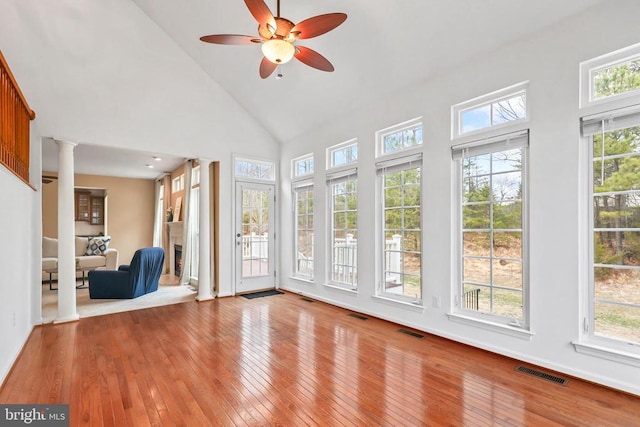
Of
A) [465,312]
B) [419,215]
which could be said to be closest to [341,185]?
[419,215]

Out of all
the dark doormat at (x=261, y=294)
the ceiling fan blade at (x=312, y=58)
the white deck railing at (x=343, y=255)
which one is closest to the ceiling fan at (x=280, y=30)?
the ceiling fan blade at (x=312, y=58)

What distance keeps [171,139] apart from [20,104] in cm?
188

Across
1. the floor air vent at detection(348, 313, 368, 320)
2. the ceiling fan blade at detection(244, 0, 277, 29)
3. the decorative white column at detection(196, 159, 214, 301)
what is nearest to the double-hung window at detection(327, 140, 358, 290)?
the floor air vent at detection(348, 313, 368, 320)

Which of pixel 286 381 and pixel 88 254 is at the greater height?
pixel 88 254

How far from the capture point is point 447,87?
3557mm

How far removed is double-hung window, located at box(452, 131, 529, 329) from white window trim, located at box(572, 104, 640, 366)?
0.42 metres

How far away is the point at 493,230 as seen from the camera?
3238mm

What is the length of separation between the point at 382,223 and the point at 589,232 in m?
2.25

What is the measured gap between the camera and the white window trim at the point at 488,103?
3002mm

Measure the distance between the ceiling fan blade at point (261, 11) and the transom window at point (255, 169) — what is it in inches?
139

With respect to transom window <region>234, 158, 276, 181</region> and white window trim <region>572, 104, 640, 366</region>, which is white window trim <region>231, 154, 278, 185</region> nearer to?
transom window <region>234, 158, 276, 181</region>

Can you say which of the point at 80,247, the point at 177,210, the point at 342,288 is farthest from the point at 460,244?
the point at 80,247

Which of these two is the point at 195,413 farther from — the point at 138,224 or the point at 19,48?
the point at 138,224

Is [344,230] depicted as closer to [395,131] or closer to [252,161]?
[395,131]
